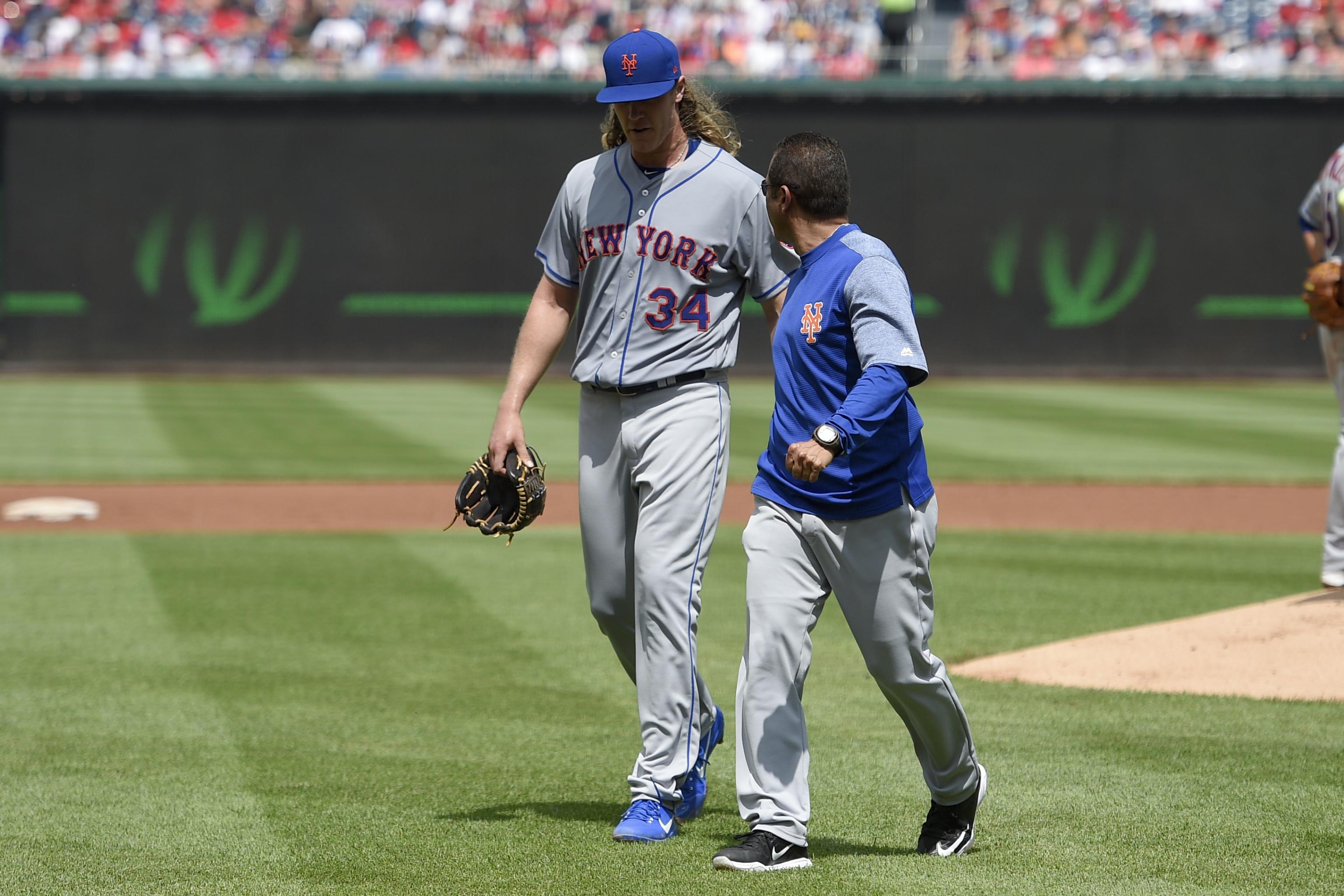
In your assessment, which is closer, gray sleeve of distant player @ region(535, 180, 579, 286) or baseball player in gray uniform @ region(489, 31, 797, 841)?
baseball player in gray uniform @ region(489, 31, 797, 841)

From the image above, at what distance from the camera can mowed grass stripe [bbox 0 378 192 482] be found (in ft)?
45.4

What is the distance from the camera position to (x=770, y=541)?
3910 millimetres

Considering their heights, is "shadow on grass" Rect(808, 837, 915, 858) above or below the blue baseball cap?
below

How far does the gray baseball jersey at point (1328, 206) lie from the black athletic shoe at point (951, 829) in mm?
4278

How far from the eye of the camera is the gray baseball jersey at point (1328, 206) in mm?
7273

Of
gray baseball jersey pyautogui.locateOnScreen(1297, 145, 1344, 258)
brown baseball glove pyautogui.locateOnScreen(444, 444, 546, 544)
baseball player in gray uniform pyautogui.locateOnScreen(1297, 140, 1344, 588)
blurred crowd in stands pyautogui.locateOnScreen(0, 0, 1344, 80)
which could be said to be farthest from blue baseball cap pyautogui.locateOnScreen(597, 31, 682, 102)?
blurred crowd in stands pyautogui.locateOnScreen(0, 0, 1344, 80)

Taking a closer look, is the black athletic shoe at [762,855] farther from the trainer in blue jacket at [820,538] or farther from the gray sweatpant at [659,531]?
the gray sweatpant at [659,531]

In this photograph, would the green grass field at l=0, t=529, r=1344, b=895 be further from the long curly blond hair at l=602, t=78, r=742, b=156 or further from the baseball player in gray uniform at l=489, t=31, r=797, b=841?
the long curly blond hair at l=602, t=78, r=742, b=156

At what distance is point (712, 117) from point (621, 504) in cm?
116

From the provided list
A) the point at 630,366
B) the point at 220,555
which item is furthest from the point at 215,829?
the point at 220,555

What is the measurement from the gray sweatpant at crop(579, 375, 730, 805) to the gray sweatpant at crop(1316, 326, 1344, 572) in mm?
4255

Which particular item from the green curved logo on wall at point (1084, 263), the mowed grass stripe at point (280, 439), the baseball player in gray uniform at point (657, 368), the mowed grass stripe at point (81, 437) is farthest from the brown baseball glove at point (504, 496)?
the green curved logo on wall at point (1084, 263)

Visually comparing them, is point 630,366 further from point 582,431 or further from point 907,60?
point 907,60

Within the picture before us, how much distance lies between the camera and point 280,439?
16375 millimetres
